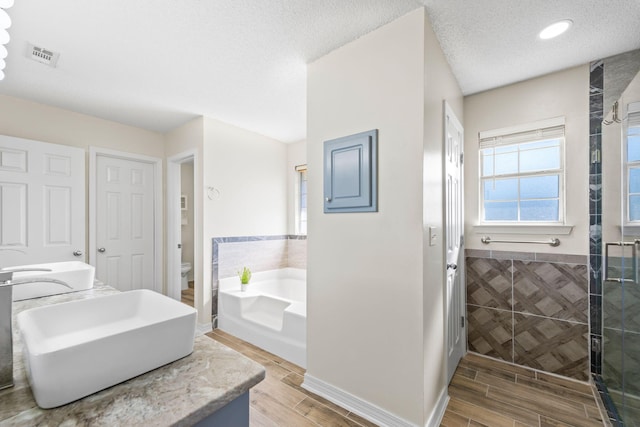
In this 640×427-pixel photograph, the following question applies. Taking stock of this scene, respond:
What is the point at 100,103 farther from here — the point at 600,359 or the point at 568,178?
the point at 600,359

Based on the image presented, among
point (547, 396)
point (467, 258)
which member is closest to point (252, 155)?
point (467, 258)

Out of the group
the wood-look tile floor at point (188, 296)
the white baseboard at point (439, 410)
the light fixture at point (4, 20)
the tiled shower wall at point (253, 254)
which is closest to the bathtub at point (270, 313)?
the tiled shower wall at point (253, 254)

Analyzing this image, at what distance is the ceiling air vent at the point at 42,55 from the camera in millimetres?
1892

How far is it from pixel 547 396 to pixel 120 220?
4308 mm

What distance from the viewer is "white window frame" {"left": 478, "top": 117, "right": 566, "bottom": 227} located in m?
2.19

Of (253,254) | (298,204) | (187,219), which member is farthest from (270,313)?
(187,219)

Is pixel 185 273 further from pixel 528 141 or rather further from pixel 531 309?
pixel 528 141

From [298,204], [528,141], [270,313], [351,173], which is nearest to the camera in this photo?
[351,173]

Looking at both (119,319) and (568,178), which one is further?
(568,178)

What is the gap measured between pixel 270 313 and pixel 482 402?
76.1 inches

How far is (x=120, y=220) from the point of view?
3305 mm

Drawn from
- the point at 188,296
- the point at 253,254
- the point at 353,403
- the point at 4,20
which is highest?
the point at 4,20

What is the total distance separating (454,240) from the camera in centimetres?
221

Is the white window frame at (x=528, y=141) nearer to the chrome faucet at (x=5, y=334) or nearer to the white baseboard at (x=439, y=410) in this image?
the white baseboard at (x=439, y=410)
